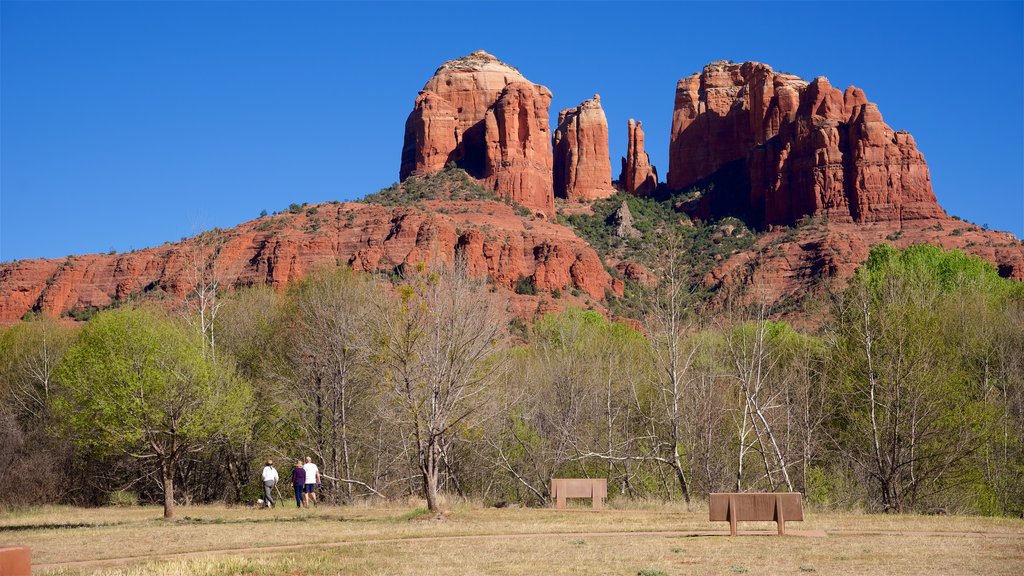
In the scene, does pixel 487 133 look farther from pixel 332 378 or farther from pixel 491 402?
pixel 491 402

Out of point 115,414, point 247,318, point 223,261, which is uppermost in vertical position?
point 223,261

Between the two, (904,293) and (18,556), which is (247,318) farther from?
(18,556)

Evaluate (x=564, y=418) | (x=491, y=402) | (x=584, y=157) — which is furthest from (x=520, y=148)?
(x=491, y=402)

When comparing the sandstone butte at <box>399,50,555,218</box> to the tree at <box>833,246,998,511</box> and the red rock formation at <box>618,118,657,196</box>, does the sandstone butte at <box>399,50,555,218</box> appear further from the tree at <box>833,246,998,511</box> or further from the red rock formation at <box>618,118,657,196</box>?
the tree at <box>833,246,998,511</box>

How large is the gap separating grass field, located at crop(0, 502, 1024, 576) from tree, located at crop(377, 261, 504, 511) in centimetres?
222

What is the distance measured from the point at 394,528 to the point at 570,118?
146661mm

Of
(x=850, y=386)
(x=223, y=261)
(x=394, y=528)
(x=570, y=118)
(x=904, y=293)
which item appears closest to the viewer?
(x=394, y=528)

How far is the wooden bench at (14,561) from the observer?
12.3 metres

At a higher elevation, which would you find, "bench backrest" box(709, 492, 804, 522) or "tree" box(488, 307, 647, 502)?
"tree" box(488, 307, 647, 502)

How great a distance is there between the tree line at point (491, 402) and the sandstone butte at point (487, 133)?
84605 mm

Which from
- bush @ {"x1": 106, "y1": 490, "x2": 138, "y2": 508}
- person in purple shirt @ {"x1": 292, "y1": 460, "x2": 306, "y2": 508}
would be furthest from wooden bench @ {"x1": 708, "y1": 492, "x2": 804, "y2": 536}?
bush @ {"x1": 106, "y1": 490, "x2": 138, "y2": 508}

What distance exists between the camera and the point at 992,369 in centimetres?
3812

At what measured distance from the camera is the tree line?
29172 mm

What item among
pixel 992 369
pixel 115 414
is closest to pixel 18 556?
pixel 115 414
